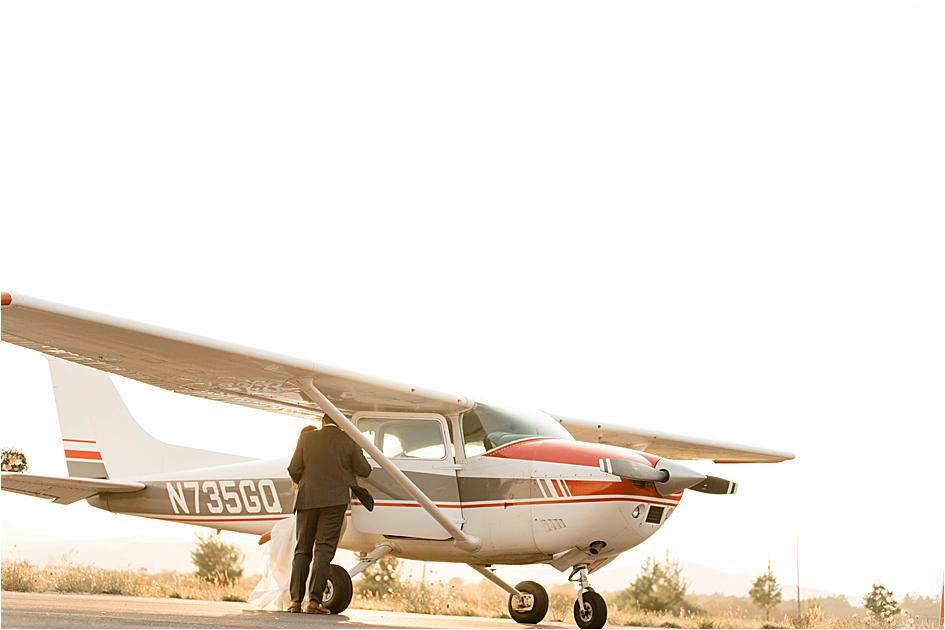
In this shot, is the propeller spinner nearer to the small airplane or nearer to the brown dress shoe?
the small airplane

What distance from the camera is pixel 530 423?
420 inches

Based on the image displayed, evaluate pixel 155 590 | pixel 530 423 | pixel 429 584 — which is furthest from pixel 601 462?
Result: pixel 155 590

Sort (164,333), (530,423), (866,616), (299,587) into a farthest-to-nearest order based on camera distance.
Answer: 1. (866,616)
2. (530,423)
3. (299,587)
4. (164,333)

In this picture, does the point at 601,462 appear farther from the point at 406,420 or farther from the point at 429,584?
the point at 429,584

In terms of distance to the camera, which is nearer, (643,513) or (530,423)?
(643,513)

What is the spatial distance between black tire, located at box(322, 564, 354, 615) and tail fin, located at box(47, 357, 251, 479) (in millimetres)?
3167

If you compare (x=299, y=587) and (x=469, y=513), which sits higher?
(x=469, y=513)

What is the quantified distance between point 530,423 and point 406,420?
4.05ft

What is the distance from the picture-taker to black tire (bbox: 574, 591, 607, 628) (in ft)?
32.3

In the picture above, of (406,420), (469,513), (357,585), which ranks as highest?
(406,420)

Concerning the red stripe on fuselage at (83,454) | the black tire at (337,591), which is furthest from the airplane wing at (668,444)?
the red stripe on fuselage at (83,454)

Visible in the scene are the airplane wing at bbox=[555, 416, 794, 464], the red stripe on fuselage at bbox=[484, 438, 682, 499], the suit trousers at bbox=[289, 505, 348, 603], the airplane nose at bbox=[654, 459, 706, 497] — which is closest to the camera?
the airplane nose at bbox=[654, 459, 706, 497]

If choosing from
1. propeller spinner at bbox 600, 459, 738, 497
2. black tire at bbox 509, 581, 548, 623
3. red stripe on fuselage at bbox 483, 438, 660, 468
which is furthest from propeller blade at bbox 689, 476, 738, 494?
black tire at bbox 509, 581, 548, 623

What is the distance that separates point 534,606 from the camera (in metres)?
11.5
